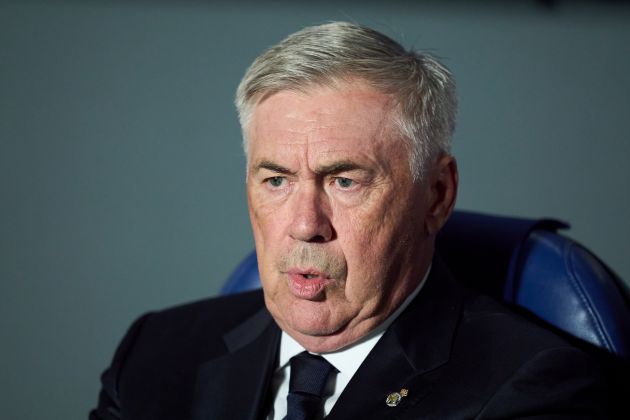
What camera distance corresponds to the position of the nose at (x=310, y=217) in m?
1.56

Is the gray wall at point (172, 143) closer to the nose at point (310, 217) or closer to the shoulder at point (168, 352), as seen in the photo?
the shoulder at point (168, 352)

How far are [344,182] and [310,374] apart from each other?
355 mm

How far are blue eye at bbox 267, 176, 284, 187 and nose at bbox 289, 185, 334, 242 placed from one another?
51 mm

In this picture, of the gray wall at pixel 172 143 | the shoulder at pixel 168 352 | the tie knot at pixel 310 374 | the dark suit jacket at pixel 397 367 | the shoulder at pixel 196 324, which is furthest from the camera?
the gray wall at pixel 172 143

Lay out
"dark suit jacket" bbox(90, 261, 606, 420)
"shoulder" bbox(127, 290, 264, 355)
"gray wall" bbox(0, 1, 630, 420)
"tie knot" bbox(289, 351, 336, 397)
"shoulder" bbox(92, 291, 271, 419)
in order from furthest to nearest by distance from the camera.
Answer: "gray wall" bbox(0, 1, 630, 420), "shoulder" bbox(127, 290, 264, 355), "shoulder" bbox(92, 291, 271, 419), "tie knot" bbox(289, 351, 336, 397), "dark suit jacket" bbox(90, 261, 606, 420)

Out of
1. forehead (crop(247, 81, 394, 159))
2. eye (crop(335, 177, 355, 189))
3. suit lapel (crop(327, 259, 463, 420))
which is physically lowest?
suit lapel (crop(327, 259, 463, 420))

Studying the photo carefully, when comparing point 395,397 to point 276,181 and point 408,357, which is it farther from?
point 276,181

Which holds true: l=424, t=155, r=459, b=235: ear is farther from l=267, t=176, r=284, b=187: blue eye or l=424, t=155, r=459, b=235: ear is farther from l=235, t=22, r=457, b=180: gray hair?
l=267, t=176, r=284, b=187: blue eye

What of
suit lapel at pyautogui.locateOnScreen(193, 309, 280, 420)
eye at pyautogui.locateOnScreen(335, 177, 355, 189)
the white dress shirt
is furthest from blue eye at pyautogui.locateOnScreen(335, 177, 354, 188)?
suit lapel at pyautogui.locateOnScreen(193, 309, 280, 420)

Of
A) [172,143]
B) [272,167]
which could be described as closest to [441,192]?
[272,167]

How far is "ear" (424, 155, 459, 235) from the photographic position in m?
1.69

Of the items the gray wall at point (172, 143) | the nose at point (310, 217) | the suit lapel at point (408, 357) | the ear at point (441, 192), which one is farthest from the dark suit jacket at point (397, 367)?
the gray wall at point (172, 143)

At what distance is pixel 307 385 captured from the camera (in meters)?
1.68

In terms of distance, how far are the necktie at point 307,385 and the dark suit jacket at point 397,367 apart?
0.16 feet
